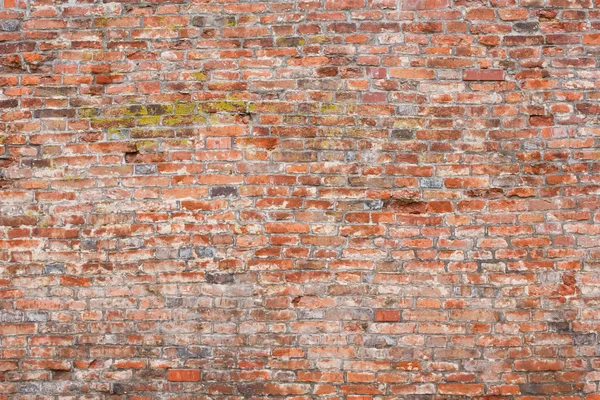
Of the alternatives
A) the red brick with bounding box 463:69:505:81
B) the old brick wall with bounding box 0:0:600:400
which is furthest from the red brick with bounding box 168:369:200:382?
the red brick with bounding box 463:69:505:81

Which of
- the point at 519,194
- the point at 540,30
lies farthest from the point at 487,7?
the point at 519,194

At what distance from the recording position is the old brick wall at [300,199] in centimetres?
265

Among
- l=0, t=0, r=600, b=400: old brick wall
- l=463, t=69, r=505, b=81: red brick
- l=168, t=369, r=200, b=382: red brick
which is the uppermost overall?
l=463, t=69, r=505, b=81: red brick

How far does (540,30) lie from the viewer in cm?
273

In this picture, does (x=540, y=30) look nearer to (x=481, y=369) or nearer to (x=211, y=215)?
(x=481, y=369)

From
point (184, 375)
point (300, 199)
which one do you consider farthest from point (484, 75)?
point (184, 375)

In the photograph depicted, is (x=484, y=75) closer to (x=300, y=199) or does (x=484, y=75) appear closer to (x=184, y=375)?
(x=300, y=199)

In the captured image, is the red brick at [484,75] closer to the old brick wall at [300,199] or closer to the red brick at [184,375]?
the old brick wall at [300,199]

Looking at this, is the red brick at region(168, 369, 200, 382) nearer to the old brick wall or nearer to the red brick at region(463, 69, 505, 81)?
the old brick wall

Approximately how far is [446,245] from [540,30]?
4.20ft

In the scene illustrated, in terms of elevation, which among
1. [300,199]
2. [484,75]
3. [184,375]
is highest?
[484,75]

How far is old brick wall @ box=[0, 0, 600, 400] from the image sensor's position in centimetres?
265

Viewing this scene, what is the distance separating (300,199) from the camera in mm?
2693

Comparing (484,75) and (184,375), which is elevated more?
(484,75)
